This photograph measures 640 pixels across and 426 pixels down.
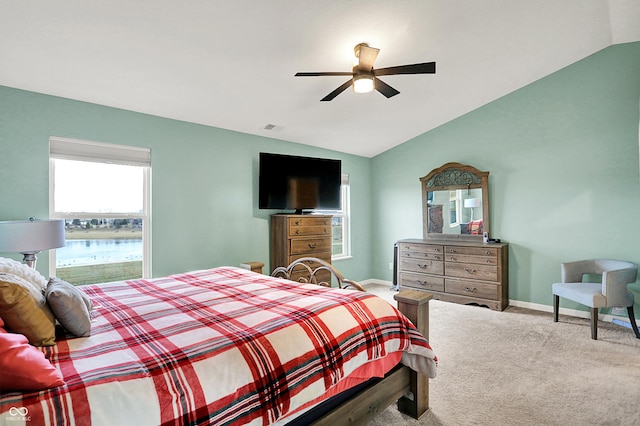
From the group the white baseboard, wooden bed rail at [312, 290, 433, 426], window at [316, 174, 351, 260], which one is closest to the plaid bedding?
wooden bed rail at [312, 290, 433, 426]

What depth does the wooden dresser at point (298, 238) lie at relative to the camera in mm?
4270

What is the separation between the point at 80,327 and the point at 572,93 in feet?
17.4

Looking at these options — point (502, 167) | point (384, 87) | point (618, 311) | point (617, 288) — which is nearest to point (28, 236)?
point (384, 87)

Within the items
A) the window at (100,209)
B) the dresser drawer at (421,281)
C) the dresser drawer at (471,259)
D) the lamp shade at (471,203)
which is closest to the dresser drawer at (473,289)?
the dresser drawer at (421,281)

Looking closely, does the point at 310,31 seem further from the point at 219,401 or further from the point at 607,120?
the point at 607,120

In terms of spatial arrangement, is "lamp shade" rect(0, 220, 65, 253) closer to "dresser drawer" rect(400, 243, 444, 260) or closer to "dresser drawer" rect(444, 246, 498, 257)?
"dresser drawer" rect(400, 243, 444, 260)

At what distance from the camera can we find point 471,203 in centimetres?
493

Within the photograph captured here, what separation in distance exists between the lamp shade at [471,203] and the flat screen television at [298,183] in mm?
1905

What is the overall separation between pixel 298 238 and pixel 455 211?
246 centimetres

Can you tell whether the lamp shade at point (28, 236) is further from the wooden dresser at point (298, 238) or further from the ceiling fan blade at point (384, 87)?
the ceiling fan blade at point (384, 87)

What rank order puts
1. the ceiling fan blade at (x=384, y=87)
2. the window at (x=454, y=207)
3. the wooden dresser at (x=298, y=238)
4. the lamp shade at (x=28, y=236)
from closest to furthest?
the lamp shade at (x=28, y=236)
the ceiling fan blade at (x=384, y=87)
the wooden dresser at (x=298, y=238)
the window at (x=454, y=207)

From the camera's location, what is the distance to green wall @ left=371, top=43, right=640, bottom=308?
150 inches

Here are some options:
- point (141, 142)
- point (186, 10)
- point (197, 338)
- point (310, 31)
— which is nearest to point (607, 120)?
point (310, 31)

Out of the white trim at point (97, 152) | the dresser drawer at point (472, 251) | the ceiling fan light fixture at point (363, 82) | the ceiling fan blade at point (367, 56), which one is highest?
the ceiling fan blade at point (367, 56)
